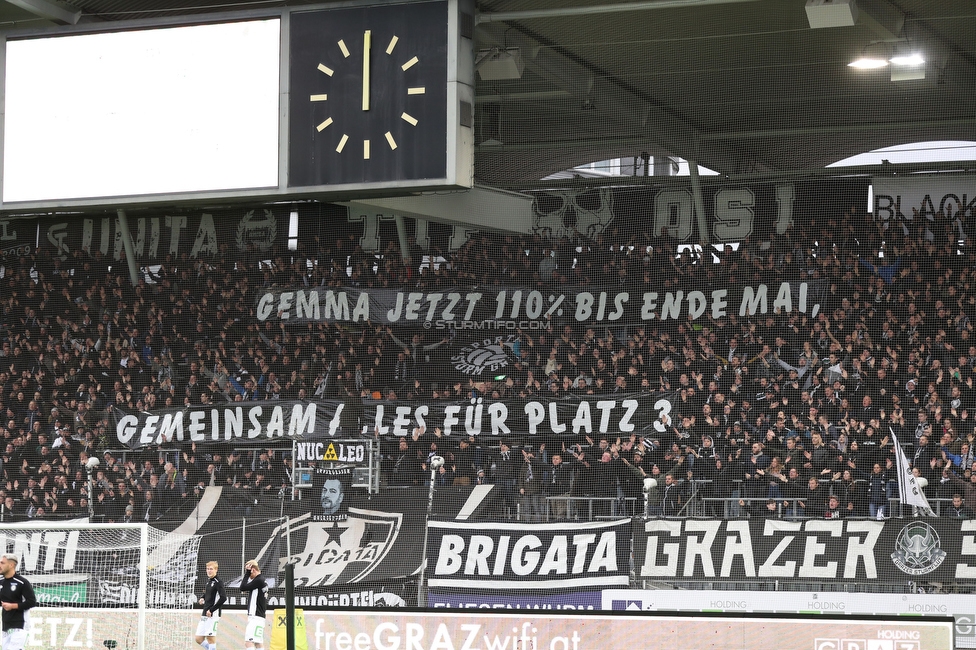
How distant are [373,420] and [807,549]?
6488 millimetres

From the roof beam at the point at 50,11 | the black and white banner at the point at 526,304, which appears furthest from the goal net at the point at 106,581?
the roof beam at the point at 50,11

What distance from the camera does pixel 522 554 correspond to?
53.1ft

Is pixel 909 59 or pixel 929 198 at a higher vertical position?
pixel 909 59

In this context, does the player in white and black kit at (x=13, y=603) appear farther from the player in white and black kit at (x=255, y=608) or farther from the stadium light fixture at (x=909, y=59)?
the stadium light fixture at (x=909, y=59)

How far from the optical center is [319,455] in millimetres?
17734

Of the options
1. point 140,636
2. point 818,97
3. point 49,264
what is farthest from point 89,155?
point 818,97

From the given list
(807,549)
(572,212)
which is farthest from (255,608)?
(572,212)

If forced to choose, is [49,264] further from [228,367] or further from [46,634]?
[46,634]

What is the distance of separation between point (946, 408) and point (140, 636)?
10.2 metres

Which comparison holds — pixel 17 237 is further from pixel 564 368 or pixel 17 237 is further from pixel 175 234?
pixel 564 368

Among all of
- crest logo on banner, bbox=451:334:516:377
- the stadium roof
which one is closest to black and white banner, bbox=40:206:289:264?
crest logo on banner, bbox=451:334:516:377

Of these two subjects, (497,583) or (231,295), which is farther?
(231,295)

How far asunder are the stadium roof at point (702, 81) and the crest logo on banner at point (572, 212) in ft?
1.59

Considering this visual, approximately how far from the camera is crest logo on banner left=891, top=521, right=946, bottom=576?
1462cm
